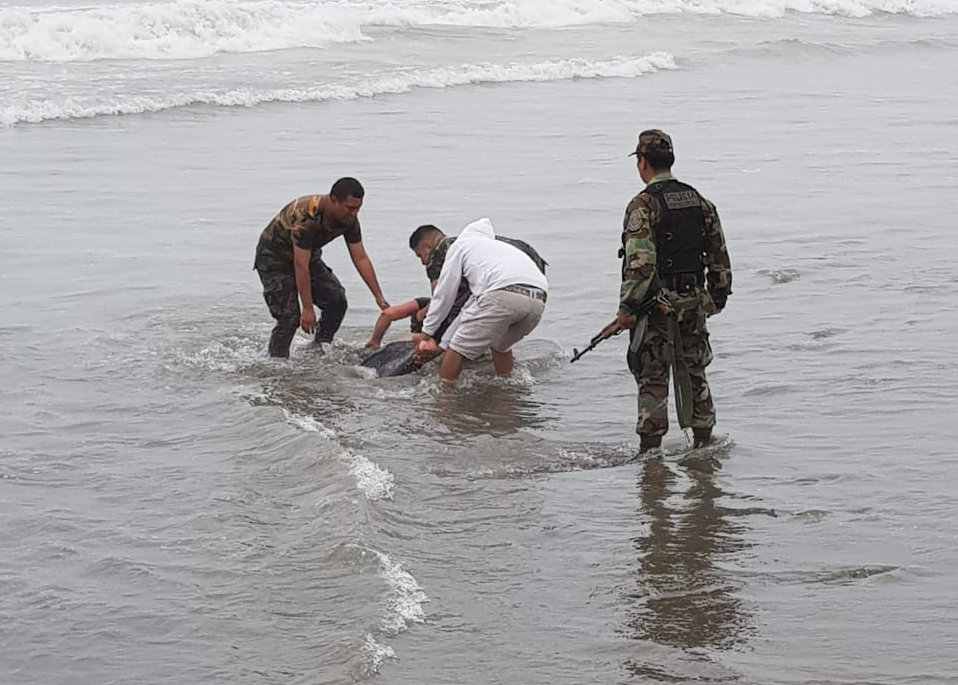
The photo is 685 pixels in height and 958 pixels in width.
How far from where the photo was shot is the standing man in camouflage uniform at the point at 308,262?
9.21 m

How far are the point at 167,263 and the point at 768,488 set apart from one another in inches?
283

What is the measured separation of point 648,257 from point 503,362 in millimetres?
2718

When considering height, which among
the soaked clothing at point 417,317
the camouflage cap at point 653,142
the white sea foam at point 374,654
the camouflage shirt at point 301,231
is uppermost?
the camouflage cap at point 653,142

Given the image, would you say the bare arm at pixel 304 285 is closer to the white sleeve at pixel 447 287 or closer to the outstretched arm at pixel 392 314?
→ the outstretched arm at pixel 392 314

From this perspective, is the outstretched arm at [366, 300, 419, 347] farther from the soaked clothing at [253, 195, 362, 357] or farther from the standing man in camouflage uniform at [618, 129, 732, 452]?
the standing man in camouflage uniform at [618, 129, 732, 452]

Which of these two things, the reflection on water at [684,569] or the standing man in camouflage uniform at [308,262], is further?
the standing man in camouflage uniform at [308,262]

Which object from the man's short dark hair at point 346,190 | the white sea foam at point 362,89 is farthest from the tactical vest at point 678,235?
the white sea foam at point 362,89

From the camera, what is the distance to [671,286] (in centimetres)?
692

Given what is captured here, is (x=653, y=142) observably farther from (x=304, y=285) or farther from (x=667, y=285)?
(x=304, y=285)

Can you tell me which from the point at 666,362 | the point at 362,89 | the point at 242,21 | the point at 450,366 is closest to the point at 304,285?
the point at 450,366

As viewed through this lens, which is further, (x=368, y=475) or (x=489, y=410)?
(x=489, y=410)

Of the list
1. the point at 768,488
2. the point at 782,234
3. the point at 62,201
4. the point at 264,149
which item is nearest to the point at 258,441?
the point at 768,488

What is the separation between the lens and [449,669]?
4.96 meters

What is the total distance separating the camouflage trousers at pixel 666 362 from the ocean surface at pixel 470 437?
24cm
